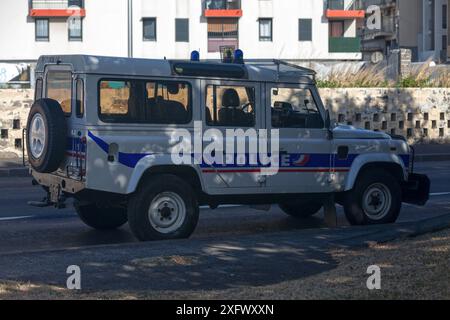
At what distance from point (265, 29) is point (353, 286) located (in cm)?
5091

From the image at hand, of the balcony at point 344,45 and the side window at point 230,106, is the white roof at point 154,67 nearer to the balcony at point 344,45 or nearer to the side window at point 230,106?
the side window at point 230,106

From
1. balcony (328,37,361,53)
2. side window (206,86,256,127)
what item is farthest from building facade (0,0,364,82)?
side window (206,86,256,127)

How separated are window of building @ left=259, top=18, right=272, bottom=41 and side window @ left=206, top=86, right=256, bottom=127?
4633 cm

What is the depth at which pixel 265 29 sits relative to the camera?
57938 mm

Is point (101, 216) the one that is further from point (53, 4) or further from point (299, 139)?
point (53, 4)

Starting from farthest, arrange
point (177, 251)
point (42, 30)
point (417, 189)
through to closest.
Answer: point (42, 30), point (417, 189), point (177, 251)

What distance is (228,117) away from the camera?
457 inches

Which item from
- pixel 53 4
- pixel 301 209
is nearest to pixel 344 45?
pixel 53 4

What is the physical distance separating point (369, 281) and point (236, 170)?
3.97 meters

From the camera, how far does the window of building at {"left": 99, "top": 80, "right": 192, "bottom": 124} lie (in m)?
10.9

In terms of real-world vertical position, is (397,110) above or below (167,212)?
above

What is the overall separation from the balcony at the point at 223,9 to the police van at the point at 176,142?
44107 millimetres

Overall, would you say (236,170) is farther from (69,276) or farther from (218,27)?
(218,27)
